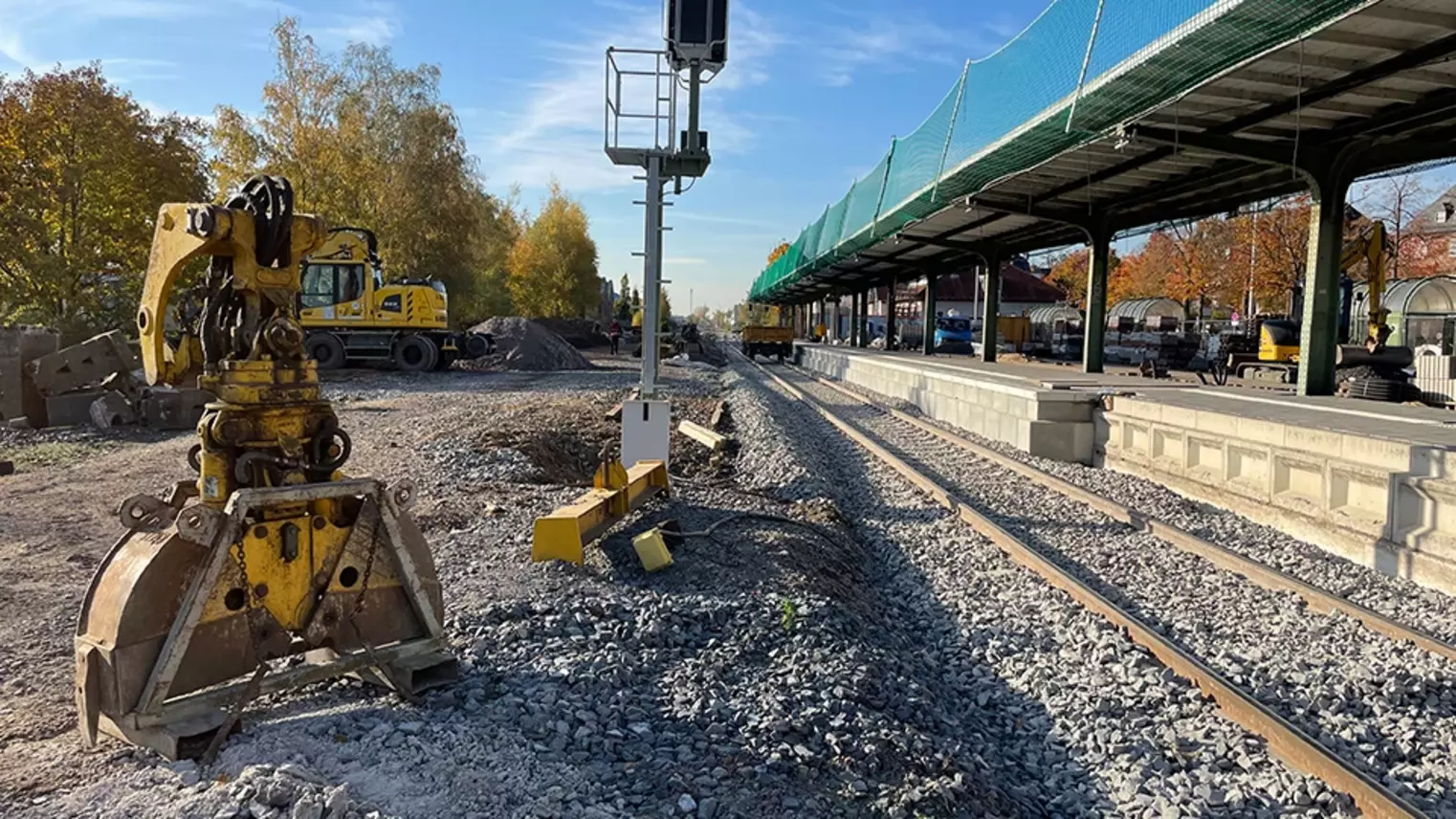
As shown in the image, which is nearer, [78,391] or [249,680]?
[249,680]

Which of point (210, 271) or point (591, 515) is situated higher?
point (210, 271)

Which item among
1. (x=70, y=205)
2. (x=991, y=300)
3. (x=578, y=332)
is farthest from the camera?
(x=578, y=332)

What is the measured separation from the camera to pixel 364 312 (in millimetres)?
27656

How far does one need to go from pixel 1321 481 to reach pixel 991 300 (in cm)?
2176

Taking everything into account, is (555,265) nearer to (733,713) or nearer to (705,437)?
(705,437)

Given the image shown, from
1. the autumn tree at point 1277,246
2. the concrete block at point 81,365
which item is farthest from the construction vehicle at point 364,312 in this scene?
the autumn tree at point 1277,246

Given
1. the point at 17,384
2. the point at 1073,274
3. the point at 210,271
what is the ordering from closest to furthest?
the point at 210,271, the point at 17,384, the point at 1073,274

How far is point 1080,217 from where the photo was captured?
72.4 ft

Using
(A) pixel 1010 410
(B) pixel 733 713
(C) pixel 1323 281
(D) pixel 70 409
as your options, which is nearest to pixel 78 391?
(D) pixel 70 409

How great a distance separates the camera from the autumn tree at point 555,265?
72.3 metres

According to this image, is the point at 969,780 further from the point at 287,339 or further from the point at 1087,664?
the point at 287,339

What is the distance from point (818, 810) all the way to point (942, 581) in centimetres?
416

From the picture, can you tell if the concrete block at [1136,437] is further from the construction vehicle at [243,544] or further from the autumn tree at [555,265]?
the autumn tree at [555,265]

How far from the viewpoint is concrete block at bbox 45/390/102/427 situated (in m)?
14.7
